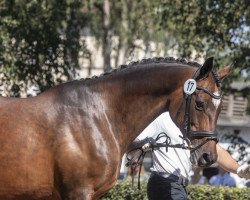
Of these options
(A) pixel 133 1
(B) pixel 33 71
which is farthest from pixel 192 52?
(A) pixel 133 1

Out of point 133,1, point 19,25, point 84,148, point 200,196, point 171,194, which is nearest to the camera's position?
point 84,148

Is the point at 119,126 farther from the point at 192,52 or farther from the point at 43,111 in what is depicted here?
the point at 192,52

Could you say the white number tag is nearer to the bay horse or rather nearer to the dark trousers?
the bay horse

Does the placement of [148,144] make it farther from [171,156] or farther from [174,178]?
[174,178]

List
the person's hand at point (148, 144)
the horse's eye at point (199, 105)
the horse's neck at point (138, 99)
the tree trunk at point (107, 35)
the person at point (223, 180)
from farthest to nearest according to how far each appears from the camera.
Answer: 1. the tree trunk at point (107, 35)
2. the person at point (223, 180)
3. the person's hand at point (148, 144)
4. the horse's neck at point (138, 99)
5. the horse's eye at point (199, 105)

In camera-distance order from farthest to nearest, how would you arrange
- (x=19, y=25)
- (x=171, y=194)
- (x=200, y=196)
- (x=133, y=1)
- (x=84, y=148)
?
(x=133, y=1) < (x=19, y=25) < (x=200, y=196) < (x=171, y=194) < (x=84, y=148)

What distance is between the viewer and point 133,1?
2005cm

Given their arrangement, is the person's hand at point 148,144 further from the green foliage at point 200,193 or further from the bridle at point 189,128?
the green foliage at point 200,193

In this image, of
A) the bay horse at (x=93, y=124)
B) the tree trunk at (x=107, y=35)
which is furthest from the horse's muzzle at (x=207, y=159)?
the tree trunk at (x=107, y=35)

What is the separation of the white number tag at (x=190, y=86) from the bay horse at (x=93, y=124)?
2 centimetres

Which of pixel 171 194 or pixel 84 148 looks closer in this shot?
pixel 84 148

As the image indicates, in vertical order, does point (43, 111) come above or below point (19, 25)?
below

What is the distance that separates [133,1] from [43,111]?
15.1 m

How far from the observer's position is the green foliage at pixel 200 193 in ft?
29.9
